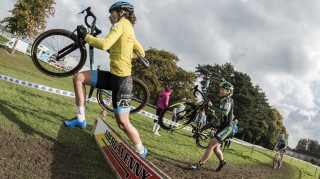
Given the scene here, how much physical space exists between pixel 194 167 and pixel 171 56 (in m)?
44.7

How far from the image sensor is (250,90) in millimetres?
59594

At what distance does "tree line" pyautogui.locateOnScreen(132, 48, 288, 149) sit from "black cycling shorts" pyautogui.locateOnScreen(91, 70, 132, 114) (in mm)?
35921

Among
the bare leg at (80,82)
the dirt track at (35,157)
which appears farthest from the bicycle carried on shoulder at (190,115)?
the bare leg at (80,82)

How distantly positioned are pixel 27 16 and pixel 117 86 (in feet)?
112

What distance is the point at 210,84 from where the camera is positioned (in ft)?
203

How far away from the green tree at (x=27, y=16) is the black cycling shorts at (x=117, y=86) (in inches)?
1300

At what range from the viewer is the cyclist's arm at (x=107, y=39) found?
3.23 m

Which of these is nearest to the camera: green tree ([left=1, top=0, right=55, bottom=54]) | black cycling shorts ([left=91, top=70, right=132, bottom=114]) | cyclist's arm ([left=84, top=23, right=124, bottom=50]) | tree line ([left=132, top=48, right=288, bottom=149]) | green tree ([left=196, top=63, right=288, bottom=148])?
cyclist's arm ([left=84, top=23, right=124, bottom=50])

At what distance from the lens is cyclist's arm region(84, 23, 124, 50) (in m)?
3.23

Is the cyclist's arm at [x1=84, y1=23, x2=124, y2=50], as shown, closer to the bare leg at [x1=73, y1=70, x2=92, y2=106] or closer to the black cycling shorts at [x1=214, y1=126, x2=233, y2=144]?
the bare leg at [x1=73, y1=70, x2=92, y2=106]

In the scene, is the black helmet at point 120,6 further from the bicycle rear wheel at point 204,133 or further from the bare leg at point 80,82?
the bicycle rear wheel at point 204,133

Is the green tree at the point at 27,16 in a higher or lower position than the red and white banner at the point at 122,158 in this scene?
higher

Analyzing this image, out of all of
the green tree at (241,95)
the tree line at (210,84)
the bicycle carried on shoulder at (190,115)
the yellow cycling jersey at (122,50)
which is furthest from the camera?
the green tree at (241,95)

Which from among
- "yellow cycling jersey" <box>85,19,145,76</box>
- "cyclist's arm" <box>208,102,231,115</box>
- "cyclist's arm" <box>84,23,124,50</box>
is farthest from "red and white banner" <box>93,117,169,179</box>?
"cyclist's arm" <box>208,102,231,115</box>
